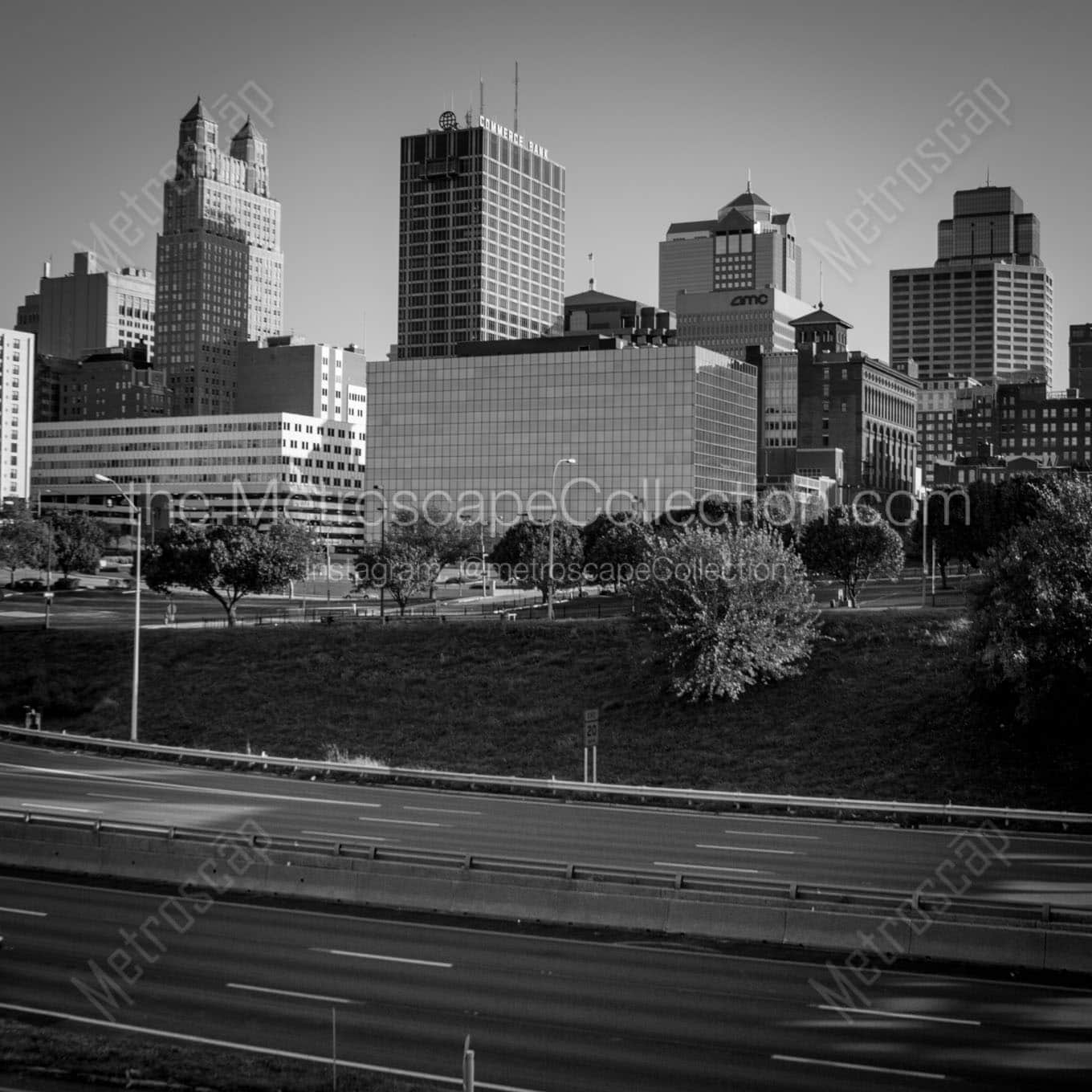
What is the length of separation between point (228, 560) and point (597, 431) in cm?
11302

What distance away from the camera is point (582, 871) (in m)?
28.4

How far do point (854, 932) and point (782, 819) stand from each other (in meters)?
15.3

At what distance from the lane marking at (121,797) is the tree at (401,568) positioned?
42.4 metres

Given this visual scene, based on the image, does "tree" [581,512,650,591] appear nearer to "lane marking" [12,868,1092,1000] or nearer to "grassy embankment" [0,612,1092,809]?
"grassy embankment" [0,612,1092,809]

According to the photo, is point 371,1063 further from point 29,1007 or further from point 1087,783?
point 1087,783

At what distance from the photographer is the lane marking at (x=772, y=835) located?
36656mm

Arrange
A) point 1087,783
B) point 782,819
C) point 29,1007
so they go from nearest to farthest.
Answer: point 29,1007 < point 782,819 < point 1087,783

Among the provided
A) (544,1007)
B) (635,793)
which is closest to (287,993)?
(544,1007)

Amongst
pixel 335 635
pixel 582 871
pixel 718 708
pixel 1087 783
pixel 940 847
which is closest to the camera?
pixel 582 871

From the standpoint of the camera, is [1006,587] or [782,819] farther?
[1006,587]

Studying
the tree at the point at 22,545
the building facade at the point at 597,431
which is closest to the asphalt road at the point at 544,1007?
the tree at the point at 22,545

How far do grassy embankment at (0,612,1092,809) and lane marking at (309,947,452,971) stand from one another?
25.2 metres

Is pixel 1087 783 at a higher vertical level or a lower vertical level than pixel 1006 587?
lower

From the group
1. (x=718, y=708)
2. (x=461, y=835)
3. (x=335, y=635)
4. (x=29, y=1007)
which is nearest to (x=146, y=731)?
(x=335, y=635)
